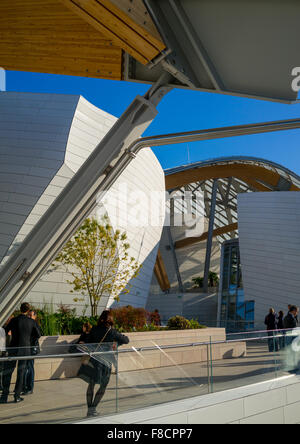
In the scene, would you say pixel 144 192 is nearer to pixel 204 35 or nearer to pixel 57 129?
pixel 57 129

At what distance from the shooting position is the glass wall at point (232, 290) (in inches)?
981

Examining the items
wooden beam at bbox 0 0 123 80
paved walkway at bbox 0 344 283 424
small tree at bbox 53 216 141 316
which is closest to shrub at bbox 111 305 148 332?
small tree at bbox 53 216 141 316

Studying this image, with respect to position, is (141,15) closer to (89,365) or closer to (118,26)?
(118,26)

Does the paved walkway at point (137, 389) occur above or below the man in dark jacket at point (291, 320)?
below

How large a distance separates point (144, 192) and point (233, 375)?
1279 cm

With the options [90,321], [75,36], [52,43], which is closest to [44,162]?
[90,321]

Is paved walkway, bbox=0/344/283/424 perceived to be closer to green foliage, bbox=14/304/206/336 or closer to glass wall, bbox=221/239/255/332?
green foliage, bbox=14/304/206/336

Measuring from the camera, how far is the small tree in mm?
12867

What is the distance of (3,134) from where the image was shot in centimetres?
1525

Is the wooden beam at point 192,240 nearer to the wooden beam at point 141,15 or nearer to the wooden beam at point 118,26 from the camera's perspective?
the wooden beam at point 118,26

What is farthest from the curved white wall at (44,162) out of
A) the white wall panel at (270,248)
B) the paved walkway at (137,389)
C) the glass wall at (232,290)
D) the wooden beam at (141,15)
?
the wooden beam at (141,15)

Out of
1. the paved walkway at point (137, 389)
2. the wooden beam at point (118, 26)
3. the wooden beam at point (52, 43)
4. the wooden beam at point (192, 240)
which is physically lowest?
the paved walkway at point (137, 389)

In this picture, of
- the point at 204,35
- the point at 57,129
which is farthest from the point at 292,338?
the point at 57,129

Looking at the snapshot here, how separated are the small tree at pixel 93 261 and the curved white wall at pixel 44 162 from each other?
2.13 ft
